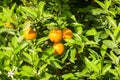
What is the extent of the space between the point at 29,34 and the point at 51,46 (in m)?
0.27

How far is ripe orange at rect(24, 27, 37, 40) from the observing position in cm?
252

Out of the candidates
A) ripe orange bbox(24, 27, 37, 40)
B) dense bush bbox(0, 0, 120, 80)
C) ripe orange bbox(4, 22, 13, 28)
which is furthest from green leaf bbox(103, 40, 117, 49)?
ripe orange bbox(4, 22, 13, 28)

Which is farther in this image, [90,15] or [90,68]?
[90,15]

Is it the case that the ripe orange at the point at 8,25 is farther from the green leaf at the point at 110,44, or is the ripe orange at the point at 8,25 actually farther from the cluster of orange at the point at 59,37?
the green leaf at the point at 110,44

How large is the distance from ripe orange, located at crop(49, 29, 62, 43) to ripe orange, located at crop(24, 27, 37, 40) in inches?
4.8

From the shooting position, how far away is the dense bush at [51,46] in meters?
2.56

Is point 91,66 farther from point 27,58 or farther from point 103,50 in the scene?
point 27,58

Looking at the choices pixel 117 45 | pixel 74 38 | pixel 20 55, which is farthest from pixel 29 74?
pixel 117 45

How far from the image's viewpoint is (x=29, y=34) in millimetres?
2516

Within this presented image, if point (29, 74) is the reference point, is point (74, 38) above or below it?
above

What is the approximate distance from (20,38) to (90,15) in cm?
70

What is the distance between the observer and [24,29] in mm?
2561

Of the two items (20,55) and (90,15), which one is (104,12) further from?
(20,55)

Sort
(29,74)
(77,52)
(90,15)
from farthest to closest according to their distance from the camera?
(90,15)
(77,52)
(29,74)
